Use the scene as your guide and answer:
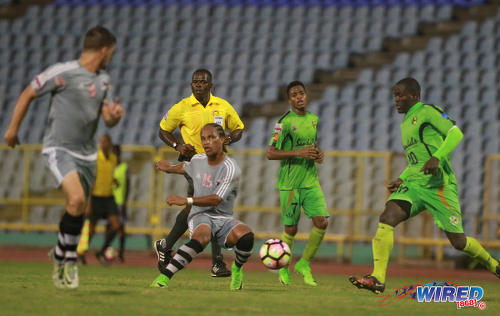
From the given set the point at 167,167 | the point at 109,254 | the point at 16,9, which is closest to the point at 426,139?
the point at 167,167

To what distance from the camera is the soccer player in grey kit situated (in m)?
6.34

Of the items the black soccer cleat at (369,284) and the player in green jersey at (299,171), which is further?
the player in green jersey at (299,171)

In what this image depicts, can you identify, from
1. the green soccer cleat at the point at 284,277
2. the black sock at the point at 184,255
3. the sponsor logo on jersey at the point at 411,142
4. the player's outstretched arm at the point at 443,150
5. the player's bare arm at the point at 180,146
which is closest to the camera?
the black sock at the point at 184,255

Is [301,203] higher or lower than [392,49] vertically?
lower

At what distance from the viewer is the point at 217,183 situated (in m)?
7.39

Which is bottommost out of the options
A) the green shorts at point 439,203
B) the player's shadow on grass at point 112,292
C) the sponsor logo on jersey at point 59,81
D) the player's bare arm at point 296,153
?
the player's shadow on grass at point 112,292

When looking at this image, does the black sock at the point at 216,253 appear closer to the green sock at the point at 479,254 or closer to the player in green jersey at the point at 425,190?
the player in green jersey at the point at 425,190

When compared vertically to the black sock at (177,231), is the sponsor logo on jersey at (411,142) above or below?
above

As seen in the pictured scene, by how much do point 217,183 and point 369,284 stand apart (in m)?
1.67

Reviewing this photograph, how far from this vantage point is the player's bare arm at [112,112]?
20.6 feet

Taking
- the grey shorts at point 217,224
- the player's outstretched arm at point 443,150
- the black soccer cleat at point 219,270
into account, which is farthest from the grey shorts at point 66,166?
the player's outstretched arm at point 443,150

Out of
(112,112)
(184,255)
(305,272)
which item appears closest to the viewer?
(112,112)

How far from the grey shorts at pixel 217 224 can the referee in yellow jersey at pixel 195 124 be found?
1101mm

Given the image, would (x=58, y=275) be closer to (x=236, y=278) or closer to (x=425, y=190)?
(x=236, y=278)
